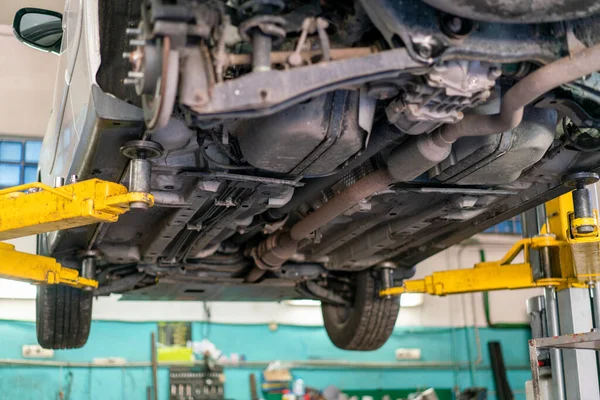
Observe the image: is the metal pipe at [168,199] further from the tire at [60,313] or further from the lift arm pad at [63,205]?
the tire at [60,313]

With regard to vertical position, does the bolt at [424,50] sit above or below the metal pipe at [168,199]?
above

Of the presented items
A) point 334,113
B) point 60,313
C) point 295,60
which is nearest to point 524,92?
point 334,113

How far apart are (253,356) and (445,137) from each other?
23.4 feet

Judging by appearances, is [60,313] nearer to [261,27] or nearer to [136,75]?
[136,75]

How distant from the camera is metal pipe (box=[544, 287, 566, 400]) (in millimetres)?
5285

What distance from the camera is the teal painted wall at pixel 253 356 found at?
8.34 meters

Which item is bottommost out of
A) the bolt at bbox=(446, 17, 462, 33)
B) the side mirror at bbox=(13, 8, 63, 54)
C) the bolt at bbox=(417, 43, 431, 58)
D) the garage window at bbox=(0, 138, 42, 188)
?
the bolt at bbox=(417, 43, 431, 58)

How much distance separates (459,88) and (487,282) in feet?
9.72

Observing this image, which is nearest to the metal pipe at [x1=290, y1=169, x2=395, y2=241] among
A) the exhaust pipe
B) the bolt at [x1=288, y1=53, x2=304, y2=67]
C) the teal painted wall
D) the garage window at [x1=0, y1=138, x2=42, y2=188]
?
the exhaust pipe

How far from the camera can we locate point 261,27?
2193 millimetres

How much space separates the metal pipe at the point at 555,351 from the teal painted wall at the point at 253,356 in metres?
4.79

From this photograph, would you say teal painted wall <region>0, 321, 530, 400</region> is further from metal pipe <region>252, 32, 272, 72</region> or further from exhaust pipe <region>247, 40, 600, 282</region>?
metal pipe <region>252, 32, 272, 72</region>

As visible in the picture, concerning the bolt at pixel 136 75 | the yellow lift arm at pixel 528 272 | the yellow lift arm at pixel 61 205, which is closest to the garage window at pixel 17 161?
the yellow lift arm at pixel 528 272

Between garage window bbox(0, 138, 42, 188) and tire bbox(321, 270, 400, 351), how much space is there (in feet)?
17.1
